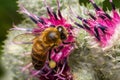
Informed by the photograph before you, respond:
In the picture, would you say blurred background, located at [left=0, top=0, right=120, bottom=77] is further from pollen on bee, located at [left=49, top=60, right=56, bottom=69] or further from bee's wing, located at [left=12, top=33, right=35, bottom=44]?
pollen on bee, located at [left=49, top=60, right=56, bottom=69]

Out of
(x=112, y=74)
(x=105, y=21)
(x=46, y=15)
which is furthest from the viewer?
(x=46, y=15)

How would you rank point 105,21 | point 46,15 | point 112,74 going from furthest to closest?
point 46,15, point 105,21, point 112,74

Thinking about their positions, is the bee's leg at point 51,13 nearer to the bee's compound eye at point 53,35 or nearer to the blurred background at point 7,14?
the bee's compound eye at point 53,35

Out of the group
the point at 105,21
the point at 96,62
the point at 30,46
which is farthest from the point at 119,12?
the point at 30,46

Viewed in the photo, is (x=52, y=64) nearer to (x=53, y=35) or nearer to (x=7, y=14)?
(x=53, y=35)

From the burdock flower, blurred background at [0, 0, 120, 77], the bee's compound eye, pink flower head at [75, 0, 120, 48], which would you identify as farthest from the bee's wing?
blurred background at [0, 0, 120, 77]

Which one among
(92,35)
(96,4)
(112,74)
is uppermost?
(96,4)

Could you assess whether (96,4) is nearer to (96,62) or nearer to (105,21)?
(105,21)
